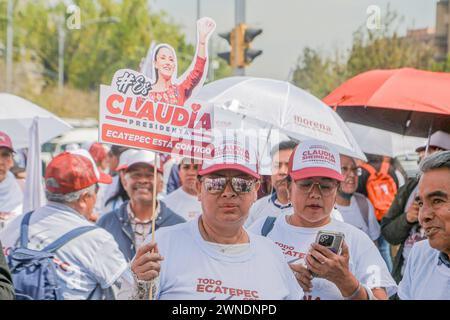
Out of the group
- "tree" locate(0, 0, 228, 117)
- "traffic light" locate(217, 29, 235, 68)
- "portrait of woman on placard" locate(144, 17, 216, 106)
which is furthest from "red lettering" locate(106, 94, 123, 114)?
"tree" locate(0, 0, 228, 117)

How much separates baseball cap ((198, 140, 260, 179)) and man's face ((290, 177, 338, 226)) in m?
0.45

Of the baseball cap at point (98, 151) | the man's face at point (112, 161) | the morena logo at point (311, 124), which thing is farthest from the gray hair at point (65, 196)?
the baseball cap at point (98, 151)

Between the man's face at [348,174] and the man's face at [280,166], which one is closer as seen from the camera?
the man's face at [280,166]

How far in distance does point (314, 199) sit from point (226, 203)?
24.8 inches

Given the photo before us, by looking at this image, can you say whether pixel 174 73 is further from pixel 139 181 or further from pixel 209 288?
pixel 139 181

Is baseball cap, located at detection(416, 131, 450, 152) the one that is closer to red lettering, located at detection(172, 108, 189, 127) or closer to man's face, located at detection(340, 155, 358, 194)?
man's face, located at detection(340, 155, 358, 194)

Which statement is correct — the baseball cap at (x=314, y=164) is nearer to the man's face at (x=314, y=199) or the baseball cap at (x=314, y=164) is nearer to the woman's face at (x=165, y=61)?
the man's face at (x=314, y=199)

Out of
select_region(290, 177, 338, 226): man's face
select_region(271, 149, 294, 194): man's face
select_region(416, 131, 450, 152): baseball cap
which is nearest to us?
select_region(290, 177, 338, 226): man's face

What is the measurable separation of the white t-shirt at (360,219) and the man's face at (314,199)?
5.24ft

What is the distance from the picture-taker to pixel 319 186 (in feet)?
11.4

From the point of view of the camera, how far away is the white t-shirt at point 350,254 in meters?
3.24

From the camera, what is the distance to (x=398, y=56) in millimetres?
14242

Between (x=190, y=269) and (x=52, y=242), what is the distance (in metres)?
1.03

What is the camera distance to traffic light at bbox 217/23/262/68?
22.4 ft
